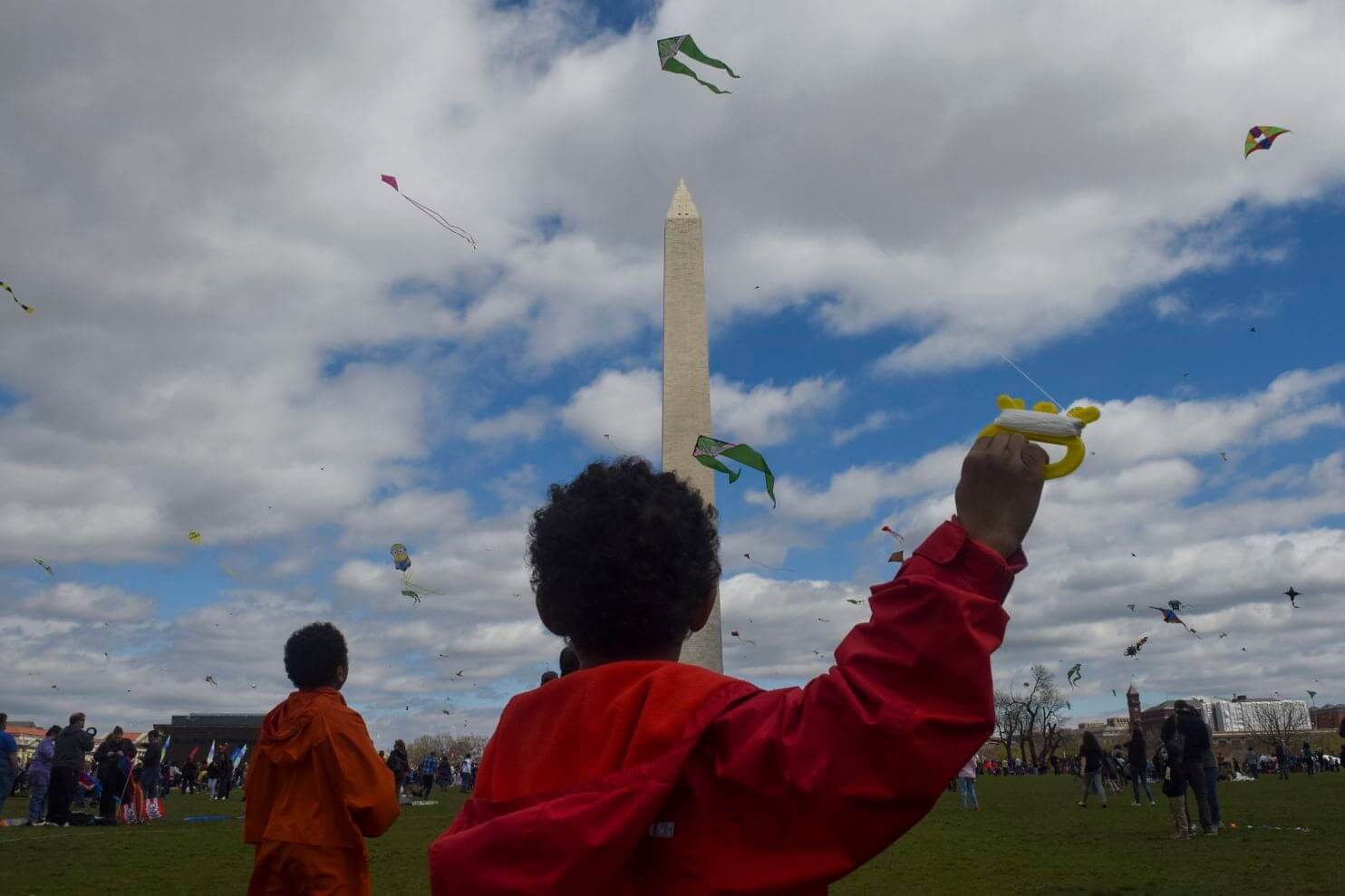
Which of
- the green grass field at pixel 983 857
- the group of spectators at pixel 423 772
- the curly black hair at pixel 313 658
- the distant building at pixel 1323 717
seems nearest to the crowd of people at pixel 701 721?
the curly black hair at pixel 313 658

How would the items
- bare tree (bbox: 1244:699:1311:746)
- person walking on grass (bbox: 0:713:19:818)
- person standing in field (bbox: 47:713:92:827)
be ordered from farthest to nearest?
bare tree (bbox: 1244:699:1311:746) → person standing in field (bbox: 47:713:92:827) → person walking on grass (bbox: 0:713:19:818)

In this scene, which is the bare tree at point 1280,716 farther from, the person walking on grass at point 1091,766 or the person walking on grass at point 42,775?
the person walking on grass at point 42,775

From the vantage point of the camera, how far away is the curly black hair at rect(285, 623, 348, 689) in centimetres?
409

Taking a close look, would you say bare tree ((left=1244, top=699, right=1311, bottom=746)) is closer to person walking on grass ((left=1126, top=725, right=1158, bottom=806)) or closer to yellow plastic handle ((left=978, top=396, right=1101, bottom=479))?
person walking on grass ((left=1126, top=725, right=1158, bottom=806))

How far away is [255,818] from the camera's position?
12.5 ft

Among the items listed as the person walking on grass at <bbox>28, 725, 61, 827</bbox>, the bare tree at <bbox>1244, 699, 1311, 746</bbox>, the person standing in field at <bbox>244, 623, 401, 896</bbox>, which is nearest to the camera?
the person standing in field at <bbox>244, 623, 401, 896</bbox>

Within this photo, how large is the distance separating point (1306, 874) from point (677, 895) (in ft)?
31.9

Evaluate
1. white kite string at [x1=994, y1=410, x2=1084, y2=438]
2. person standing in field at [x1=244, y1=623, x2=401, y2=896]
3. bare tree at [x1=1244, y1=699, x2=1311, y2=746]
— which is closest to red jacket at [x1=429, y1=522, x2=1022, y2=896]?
white kite string at [x1=994, y1=410, x2=1084, y2=438]

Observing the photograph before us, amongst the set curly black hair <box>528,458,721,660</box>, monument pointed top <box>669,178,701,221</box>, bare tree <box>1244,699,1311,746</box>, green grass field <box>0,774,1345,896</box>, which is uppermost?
monument pointed top <box>669,178,701,221</box>

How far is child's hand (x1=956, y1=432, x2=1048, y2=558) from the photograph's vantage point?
1.27 metres

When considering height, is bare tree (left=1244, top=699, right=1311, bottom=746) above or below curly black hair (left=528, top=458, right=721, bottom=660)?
above

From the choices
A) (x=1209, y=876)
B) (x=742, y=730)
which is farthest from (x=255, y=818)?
(x=1209, y=876)

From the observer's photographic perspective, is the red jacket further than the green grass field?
No

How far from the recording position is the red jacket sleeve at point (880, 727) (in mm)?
1162
